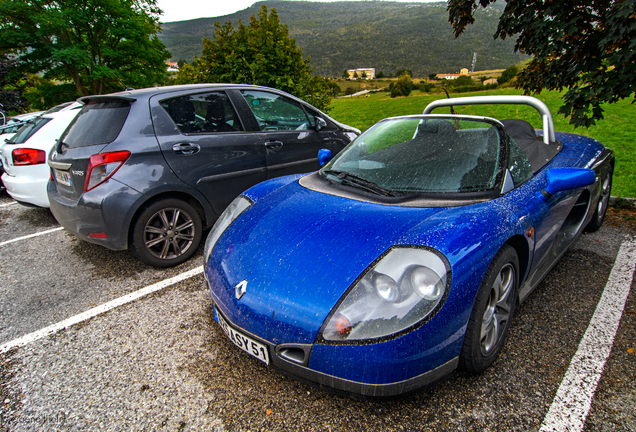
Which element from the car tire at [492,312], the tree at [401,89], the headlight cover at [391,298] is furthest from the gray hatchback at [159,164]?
the tree at [401,89]

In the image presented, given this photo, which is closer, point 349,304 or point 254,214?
point 349,304

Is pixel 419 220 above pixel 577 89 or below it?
below

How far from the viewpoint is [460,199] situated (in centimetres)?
207

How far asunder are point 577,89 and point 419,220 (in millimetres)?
3349

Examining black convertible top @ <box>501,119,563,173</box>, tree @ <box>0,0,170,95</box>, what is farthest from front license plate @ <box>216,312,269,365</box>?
tree @ <box>0,0,170,95</box>

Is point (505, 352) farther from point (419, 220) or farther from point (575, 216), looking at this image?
point (575, 216)

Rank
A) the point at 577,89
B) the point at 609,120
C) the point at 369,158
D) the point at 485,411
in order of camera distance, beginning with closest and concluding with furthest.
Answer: the point at 485,411 < the point at 369,158 < the point at 577,89 < the point at 609,120

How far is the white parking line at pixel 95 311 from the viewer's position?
2.40 m

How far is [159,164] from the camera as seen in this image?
3234 mm

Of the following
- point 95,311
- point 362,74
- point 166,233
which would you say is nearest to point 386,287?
point 95,311

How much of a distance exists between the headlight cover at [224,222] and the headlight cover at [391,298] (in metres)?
1.06

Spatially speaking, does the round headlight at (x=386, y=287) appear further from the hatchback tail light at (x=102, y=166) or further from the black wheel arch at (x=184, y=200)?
the hatchback tail light at (x=102, y=166)

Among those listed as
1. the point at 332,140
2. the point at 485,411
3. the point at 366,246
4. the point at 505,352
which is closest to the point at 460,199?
the point at 366,246

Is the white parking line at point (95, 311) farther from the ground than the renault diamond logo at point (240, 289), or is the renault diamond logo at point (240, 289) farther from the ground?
the renault diamond logo at point (240, 289)
